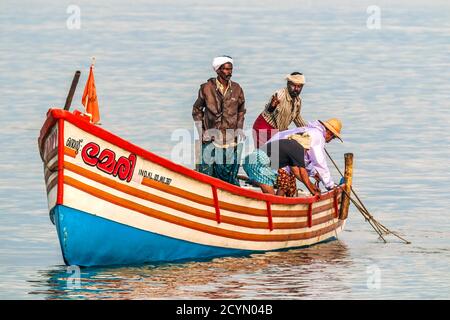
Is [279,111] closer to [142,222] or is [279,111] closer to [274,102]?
[274,102]

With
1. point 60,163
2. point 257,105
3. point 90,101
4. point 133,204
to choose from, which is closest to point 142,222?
point 133,204

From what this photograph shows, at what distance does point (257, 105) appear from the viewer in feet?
130

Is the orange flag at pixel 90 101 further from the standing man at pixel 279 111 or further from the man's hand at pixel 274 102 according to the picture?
the man's hand at pixel 274 102

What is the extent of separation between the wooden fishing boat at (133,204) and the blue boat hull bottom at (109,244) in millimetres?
13

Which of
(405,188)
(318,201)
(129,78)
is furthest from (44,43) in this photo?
(318,201)

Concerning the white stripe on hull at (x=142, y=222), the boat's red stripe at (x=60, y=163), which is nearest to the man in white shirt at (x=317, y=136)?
the white stripe on hull at (x=142, y=222)

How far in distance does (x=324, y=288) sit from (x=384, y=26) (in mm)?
44047

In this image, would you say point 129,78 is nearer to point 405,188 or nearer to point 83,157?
point 405,188

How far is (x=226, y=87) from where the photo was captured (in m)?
22.8

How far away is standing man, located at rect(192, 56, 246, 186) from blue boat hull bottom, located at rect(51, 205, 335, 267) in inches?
52.0

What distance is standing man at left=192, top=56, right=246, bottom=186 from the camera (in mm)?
22672

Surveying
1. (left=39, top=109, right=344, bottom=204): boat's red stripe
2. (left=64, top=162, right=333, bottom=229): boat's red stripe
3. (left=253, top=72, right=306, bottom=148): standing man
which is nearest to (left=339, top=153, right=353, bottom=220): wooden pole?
(left=253, top=72, right=306, bottom=148): standing man

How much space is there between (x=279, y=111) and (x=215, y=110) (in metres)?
1.35

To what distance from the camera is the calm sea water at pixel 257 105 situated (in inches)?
846
